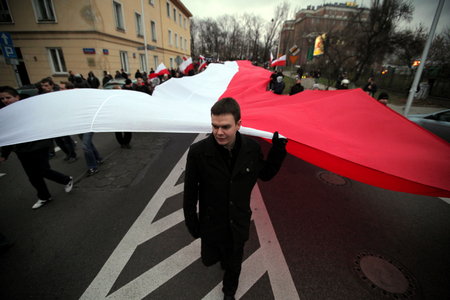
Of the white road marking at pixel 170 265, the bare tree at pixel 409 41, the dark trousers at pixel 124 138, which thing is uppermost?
the bare tree at pixel 409 41

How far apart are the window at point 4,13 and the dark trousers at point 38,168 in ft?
67.9

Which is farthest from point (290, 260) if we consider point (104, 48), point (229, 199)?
point (104, 48)

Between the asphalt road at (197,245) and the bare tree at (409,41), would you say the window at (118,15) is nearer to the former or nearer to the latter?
the asphalt road at (197,245)

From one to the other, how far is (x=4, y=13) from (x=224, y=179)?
24.5 metres

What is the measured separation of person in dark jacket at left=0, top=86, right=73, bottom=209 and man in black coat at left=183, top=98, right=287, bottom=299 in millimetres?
3281

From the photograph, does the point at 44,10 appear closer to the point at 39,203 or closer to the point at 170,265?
the point at 39,203

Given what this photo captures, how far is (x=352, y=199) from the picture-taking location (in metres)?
4.21

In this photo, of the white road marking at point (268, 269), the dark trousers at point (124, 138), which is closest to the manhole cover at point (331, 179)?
the white road marking at point (268, 269)

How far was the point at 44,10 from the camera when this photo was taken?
15508 millimetres

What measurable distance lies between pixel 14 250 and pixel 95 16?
17.8 metres

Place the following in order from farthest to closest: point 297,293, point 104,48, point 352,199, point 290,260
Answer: point 104,48
point 352,199
point 290,260
point 297,293

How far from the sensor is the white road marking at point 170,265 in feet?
7.78

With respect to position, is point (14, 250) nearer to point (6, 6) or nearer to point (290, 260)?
point (290, 260)

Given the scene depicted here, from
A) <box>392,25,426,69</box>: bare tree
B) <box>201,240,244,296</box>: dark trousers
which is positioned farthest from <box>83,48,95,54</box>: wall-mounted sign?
<box>392,25,426,69</box>: bare tree
